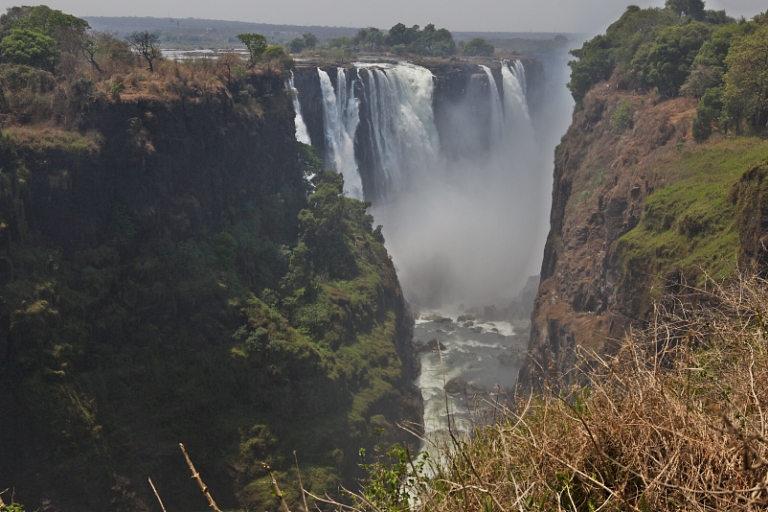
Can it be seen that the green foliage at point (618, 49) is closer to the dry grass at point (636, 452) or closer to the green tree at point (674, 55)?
the green tree at point (674, 55)

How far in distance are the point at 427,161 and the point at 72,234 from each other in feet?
146

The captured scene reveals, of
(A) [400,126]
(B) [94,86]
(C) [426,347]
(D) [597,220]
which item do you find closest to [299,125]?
(A) [400,126]

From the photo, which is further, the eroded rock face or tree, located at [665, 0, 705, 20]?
tree, located at [665, 0, 705, 20]

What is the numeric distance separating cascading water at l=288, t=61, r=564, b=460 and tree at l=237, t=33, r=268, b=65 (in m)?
9.57

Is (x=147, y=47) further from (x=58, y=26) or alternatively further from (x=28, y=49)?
(x=28, y=49)

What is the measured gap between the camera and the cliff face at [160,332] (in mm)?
26266

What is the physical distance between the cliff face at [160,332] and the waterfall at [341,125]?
17.4 metres

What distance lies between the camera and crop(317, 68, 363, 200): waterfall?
56.5 meters

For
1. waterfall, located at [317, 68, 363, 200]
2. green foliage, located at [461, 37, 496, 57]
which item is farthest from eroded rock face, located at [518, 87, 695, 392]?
green foliage, located at [461, 37, 496, 57]

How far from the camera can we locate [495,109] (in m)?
82.2

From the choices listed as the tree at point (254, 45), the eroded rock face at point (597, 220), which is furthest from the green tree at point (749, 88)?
the tree at point (254, 45)

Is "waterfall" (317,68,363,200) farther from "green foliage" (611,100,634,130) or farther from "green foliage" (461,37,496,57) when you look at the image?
"green foliage" (461,37,496,57)

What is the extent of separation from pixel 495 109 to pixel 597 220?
43.9 metres

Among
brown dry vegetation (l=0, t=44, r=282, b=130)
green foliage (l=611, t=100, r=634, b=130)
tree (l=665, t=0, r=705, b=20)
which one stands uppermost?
tree (l=665, t=0, r=705, b=20)
